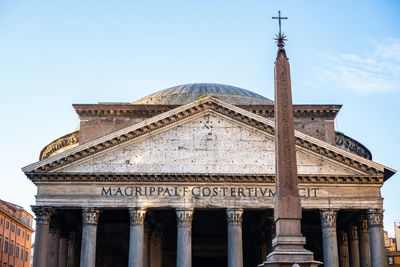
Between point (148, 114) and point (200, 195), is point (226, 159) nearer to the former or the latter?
point (200, 195)

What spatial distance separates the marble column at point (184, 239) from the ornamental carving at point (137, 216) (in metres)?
1.37

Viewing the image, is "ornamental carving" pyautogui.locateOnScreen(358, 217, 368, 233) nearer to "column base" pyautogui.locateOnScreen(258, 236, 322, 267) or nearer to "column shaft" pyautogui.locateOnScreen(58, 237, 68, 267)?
"column shaft" pyautogui.locateOnScreen(58, 237, 68, 267)

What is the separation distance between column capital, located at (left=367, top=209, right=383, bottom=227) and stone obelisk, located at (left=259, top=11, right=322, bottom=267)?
1284cm

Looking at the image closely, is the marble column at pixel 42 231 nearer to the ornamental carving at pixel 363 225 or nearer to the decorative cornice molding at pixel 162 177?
the decorative cornice molding at pixel 162 177

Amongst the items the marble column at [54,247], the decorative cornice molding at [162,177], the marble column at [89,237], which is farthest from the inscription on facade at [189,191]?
the marble column at [54,247]

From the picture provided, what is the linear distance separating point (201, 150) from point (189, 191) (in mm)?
1778

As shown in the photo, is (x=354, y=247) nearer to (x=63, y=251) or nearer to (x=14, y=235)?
(x=63, y=251)

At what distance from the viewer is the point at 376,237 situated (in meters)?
22.6

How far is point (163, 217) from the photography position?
2777 cm

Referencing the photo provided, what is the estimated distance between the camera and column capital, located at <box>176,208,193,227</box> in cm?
2248

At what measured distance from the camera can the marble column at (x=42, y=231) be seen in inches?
875

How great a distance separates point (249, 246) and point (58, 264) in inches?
386

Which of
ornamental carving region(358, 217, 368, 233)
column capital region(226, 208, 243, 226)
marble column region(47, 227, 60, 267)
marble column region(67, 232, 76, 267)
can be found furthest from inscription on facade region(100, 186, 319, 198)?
marble column region(67, 232, 76, 267)

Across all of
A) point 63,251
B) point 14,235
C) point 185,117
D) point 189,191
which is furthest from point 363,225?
point 14,235
